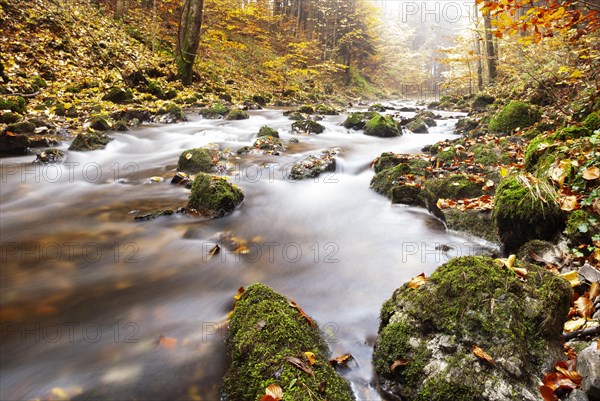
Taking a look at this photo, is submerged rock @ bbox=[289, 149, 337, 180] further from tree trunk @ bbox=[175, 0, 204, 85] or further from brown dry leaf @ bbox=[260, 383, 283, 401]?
tree trunk @ bbox=[175, 0, 204, 85]

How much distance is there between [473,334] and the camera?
7.67 ft

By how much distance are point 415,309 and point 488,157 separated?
4.93 meters

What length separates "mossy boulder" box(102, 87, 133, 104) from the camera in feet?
39.9

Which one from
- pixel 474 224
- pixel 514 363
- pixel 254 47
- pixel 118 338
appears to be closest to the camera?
pixel 514 363

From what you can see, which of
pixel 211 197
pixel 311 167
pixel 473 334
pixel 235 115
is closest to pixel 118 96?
pixel 235 115

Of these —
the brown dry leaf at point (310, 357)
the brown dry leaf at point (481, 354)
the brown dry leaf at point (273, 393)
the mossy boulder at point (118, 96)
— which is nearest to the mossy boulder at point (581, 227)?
the brown dry leaf at point (481, 354)

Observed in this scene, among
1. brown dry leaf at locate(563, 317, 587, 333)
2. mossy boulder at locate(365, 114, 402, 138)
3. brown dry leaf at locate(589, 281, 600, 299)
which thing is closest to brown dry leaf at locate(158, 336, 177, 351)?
brown dry leaf at locate(563, 317, 587, 333)

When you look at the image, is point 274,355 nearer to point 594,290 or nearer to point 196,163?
point 594,290

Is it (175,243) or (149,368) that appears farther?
(175,243)

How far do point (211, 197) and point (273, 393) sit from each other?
3881 millimetres

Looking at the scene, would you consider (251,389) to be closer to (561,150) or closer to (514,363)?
(514,363)

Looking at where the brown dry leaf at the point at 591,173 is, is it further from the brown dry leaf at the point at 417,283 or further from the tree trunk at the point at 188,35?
the tree trunk at the point at 188,35

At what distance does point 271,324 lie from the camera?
2625 millimetres

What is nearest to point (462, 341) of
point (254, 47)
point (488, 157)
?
point (488, 157)
